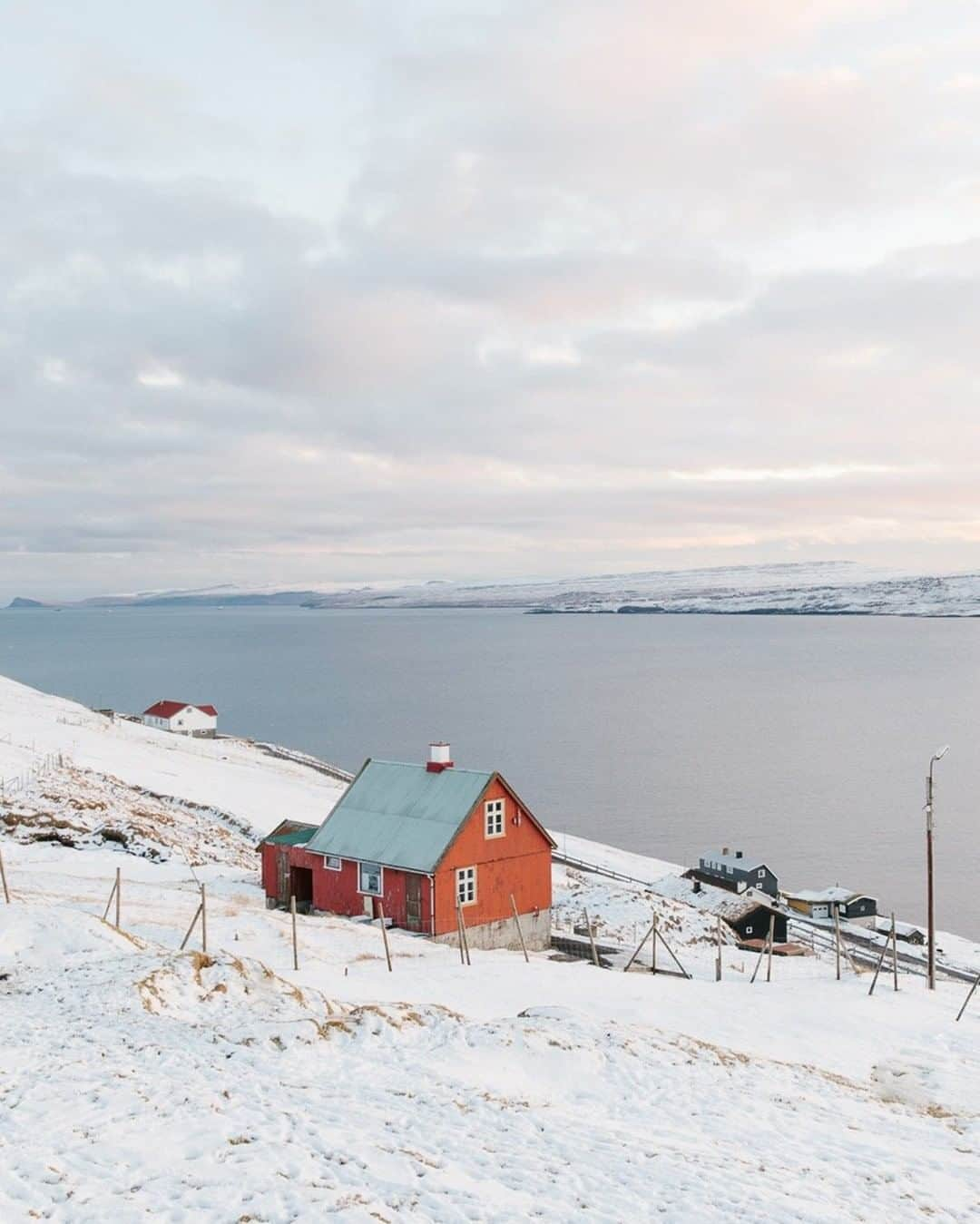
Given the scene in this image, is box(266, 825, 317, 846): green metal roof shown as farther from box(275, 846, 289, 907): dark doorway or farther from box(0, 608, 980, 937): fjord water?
box(0, 608, 980, 937): fjord water

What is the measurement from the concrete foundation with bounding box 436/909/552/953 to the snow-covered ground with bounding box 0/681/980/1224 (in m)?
2.88

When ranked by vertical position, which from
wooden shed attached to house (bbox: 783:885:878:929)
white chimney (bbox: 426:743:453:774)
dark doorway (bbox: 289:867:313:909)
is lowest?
wooden shed attached to house (bbox: 783:885:878:929)

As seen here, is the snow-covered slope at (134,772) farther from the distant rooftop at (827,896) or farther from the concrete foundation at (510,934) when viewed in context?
the distant rooftop at (827,896)

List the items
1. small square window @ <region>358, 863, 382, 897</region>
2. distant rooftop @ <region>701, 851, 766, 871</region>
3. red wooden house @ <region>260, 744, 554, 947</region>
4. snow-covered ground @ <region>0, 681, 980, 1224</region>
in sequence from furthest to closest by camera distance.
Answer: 1. distant rooftop @ <region>701, 851, 766, 871</region>
2. small square window @ <region>358, 863, 382, 897</region>
3. red wooden house @ <region>260, 744, 554, 947</region>
4. snow-covered ground @ <region>0, 681, 980, 1224</region>

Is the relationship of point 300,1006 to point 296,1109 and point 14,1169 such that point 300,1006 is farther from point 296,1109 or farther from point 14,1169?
point 14,1169

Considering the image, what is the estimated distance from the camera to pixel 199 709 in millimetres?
113500

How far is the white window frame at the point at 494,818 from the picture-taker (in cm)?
3575

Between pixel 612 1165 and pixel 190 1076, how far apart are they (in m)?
6.36

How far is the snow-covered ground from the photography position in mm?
12023

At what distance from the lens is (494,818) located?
36.0 metres

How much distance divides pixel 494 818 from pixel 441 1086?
775 inches

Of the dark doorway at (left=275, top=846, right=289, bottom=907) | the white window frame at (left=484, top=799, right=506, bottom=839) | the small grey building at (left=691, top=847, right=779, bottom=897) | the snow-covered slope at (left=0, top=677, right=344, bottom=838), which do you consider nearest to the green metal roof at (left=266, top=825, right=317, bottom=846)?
the dark doorway at (left=275, top=846, right=289, bottom=907)

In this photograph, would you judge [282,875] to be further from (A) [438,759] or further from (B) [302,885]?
(A) [438,759]

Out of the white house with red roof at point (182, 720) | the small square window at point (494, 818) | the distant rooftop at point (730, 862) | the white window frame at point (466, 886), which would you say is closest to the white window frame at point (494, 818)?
the small square window at point (494, 818)
